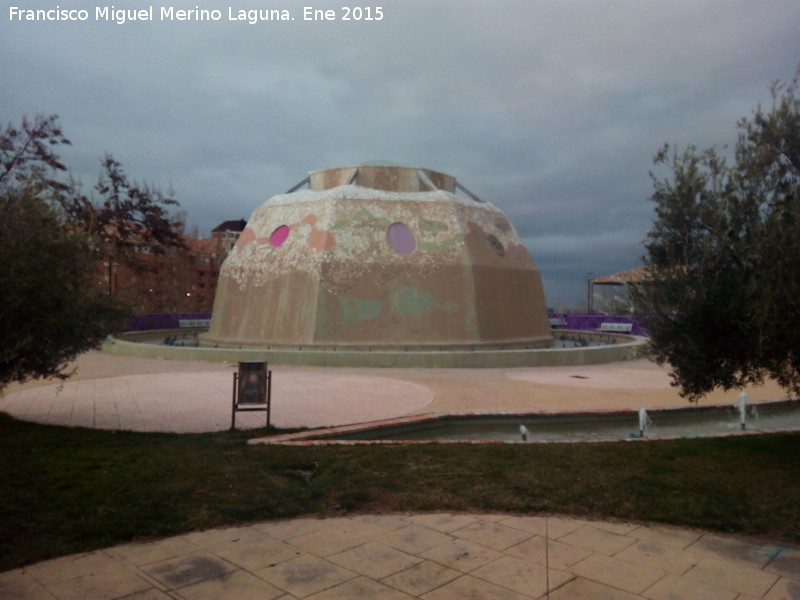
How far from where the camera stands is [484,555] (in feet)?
14.1

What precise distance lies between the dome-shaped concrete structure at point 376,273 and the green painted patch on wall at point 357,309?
33 mm

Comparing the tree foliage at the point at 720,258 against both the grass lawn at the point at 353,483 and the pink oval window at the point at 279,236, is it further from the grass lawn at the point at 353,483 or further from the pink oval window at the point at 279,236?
the pink oval window at the point at 279,236

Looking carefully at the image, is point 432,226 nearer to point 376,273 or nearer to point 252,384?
point 376,273

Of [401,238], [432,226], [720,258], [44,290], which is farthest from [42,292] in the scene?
[432,226]

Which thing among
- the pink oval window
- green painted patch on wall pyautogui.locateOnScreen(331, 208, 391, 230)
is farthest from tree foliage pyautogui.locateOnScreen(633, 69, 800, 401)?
the pink oval window

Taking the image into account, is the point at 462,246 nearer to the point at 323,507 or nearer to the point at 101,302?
the point at 101,302

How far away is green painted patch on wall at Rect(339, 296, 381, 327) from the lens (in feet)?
63.0

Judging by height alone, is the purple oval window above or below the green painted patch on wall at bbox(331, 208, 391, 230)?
below

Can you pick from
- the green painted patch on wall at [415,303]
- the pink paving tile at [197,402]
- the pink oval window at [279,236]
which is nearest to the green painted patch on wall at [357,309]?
the green painted patch on wall at [415,303]

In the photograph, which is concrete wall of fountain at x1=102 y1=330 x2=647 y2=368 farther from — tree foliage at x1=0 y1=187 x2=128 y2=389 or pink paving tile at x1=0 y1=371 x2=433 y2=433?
tree foliage at x1=0 y1=187 x2=128 y2=389

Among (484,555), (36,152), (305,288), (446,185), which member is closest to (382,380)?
(305,288)

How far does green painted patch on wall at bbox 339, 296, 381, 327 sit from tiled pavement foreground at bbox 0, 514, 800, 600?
14259mm

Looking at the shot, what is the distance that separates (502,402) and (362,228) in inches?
407

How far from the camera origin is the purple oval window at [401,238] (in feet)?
66.1
